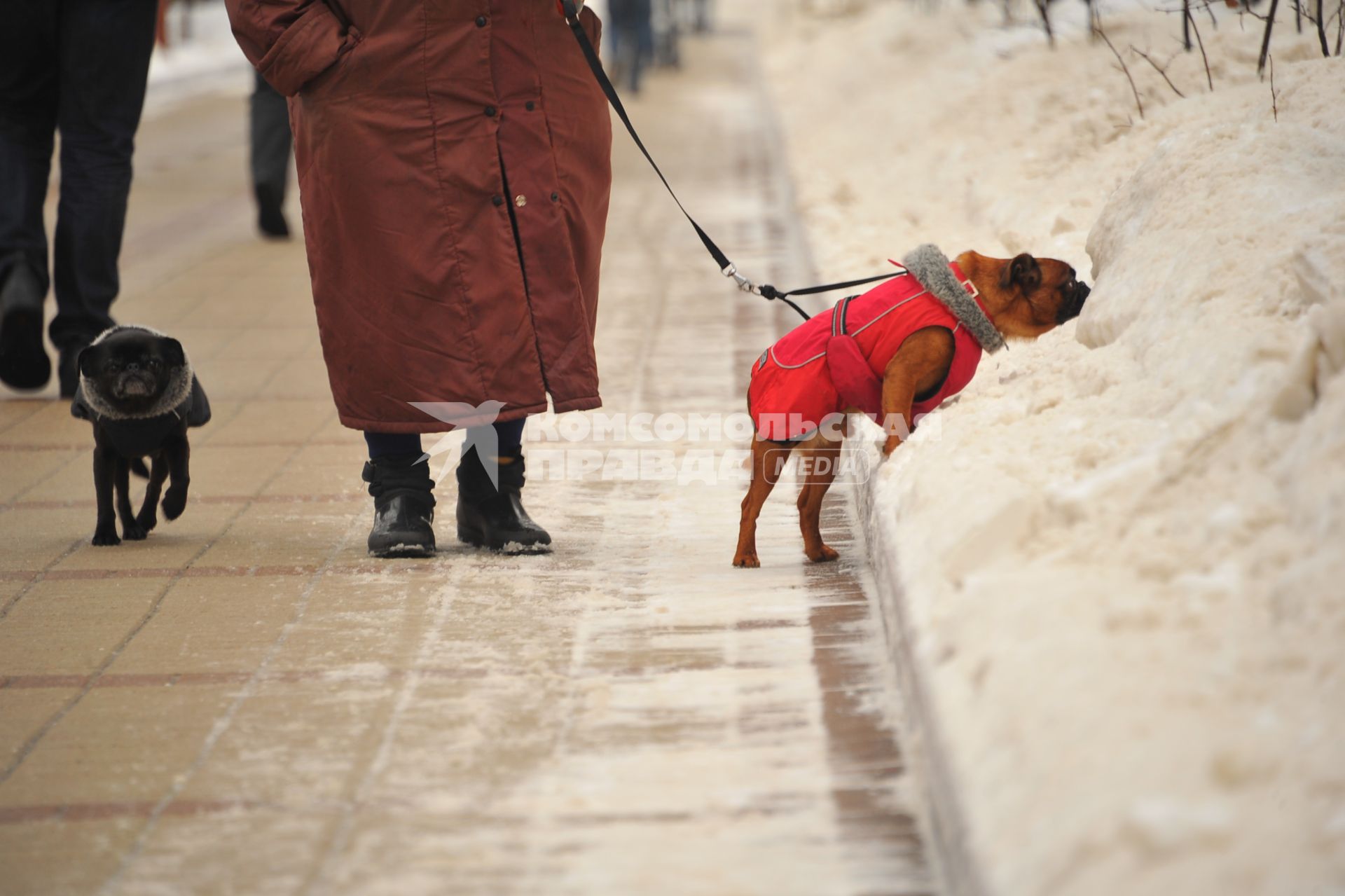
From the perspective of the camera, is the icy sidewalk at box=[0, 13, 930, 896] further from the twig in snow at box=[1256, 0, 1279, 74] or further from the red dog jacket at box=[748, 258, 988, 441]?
the twig in snow at box=[1256, 0, 1279, 74]

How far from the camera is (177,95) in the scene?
63.1 feet

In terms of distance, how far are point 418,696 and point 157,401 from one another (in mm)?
1456

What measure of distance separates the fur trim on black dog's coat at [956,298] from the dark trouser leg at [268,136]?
6.16 metres

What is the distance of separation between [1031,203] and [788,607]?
339 centimetres

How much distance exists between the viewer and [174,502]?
4094 millimetres

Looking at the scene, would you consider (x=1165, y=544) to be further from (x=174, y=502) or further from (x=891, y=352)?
(x=174, y=502)

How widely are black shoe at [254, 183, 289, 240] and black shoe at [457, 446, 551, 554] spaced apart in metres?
5.63

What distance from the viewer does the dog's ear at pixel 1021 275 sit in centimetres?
355

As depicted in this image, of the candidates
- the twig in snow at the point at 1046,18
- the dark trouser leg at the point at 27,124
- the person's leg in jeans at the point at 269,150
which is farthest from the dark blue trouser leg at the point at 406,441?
the twig in snow at the point at 1046,18

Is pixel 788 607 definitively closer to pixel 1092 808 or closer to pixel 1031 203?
pixel 1092 808

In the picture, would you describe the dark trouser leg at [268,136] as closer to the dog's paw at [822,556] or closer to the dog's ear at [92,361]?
the dog's ear at [92,361]

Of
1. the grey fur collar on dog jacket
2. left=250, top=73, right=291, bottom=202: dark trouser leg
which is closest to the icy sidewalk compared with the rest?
the grey fur collar on dog jacket

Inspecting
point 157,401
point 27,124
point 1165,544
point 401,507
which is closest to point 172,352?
point 157,401

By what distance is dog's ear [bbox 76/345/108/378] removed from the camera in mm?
3846
